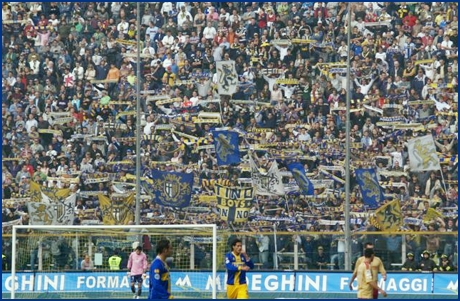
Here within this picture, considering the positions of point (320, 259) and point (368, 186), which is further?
point (368, 186)

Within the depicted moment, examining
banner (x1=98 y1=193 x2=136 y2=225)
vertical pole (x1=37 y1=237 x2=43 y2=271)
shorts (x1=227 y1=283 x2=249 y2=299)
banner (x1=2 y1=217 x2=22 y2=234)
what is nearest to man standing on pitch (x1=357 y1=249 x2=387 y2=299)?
shorts (x1=227 y1=283 x2=249 y2=299)

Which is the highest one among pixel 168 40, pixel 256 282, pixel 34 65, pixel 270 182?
pixel 168 40

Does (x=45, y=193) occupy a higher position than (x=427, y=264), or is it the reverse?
(x=45, y=193)

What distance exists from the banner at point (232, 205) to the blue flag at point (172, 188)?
804 millimetres

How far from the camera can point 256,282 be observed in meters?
29.0

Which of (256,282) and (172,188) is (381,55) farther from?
(256,282)

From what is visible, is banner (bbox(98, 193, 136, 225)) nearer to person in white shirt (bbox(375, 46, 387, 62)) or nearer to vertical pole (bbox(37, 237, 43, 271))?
vertical pole (bbox(37, 237, 43, 271))

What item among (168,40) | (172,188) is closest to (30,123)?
(168,40)

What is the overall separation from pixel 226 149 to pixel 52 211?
492cm

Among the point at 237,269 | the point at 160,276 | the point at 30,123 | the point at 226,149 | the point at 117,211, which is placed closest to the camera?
the point at 160,276

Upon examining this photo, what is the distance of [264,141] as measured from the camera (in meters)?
35.3

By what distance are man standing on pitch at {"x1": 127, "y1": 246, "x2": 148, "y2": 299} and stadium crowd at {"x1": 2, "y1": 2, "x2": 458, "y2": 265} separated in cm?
634

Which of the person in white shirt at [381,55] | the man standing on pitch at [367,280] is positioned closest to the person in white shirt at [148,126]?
the person in white shirt at [381,55]

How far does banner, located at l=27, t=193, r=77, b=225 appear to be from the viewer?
1284 inches
